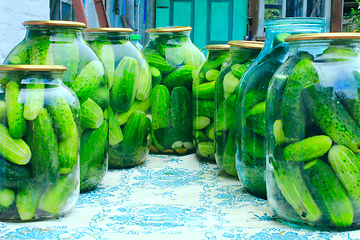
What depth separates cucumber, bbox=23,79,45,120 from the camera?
0.80m

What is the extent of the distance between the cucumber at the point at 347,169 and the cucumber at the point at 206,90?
2.32 feet

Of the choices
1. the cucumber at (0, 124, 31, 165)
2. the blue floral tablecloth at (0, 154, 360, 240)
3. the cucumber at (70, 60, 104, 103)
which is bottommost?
the blue floral tablecloth at (0, 154, 360, 240)

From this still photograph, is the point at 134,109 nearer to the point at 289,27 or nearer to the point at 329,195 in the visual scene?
the point at 289,27

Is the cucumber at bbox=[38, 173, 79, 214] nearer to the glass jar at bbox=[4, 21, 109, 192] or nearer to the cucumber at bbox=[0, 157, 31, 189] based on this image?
the cucumber at bbox=[0, 157, 31, 189]

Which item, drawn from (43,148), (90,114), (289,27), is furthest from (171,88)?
(43,148)

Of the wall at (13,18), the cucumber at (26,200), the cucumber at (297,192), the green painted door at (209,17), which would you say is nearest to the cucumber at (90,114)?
the cucumber at (26,200)

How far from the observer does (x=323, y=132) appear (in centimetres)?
77

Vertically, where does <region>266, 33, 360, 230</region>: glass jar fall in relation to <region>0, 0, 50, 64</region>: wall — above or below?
below

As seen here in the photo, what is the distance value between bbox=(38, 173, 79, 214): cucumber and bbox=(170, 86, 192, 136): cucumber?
69cm

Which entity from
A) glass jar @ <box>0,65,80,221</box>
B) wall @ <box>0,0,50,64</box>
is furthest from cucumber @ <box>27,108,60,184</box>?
wall @ <box>0,0,50,64</box>

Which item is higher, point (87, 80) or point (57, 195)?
point (87, 80)

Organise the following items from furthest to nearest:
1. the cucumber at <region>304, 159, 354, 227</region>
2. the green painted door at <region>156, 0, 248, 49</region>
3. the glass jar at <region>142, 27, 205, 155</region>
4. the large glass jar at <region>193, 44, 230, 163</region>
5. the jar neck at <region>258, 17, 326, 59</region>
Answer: the green painted door at <region>156, 0, 248, 49</region>, the glass jar at <region>142, 27, 205, 155</region>, the large glass jar at <region>193, 44, 230, 163</region>, the jar neck at <region>258, 17, 326, 59</region>, the cucumber at <region>304, 159, 354, 227</region>

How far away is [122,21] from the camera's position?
150 inches

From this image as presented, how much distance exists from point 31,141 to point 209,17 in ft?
16.1
